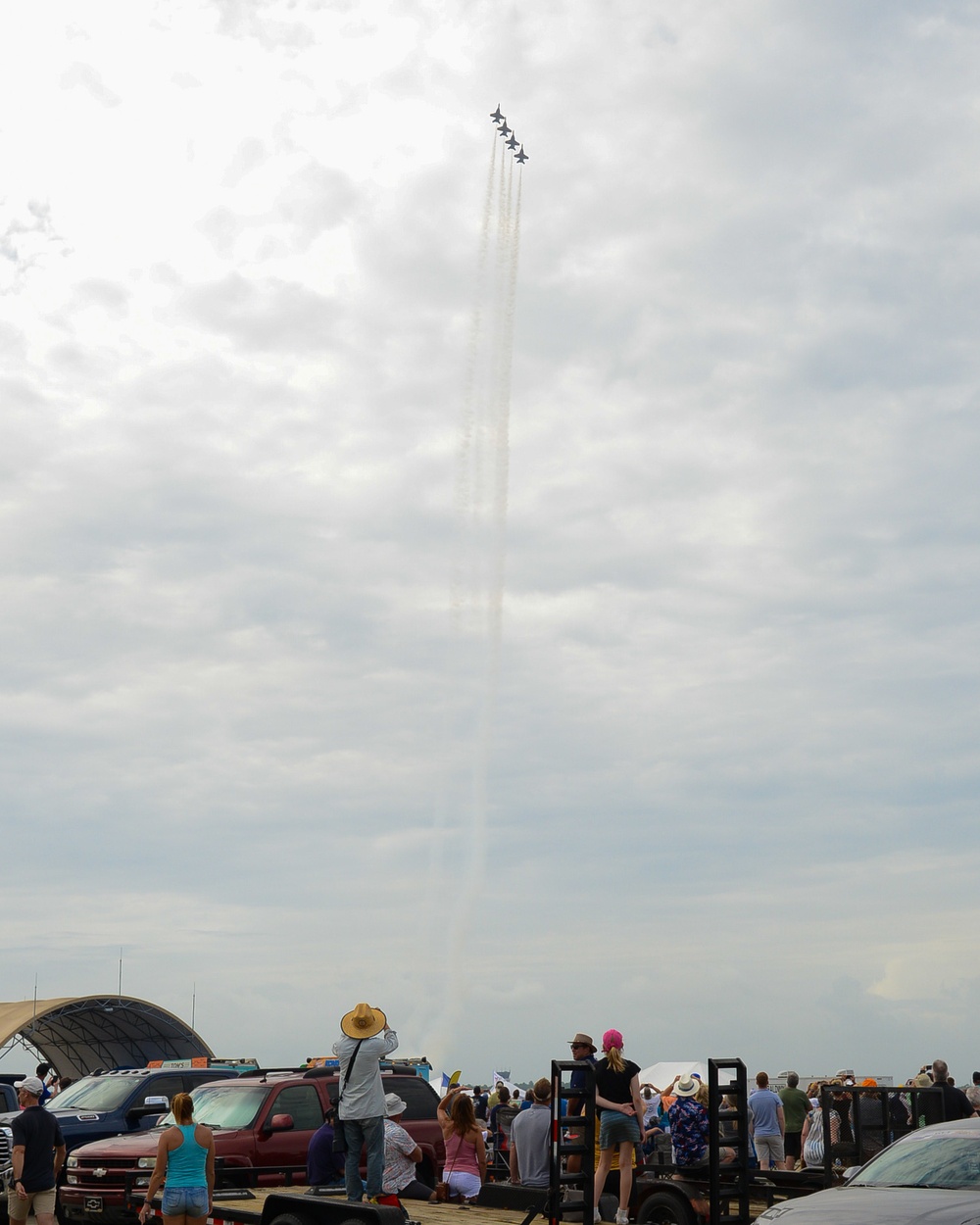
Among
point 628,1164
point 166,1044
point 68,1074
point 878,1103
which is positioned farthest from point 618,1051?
point 68,1074

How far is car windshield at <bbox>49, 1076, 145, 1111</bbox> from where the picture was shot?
18.4 meters

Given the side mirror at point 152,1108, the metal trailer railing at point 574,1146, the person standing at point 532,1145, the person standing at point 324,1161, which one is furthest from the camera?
the side mirror at point 152,1108

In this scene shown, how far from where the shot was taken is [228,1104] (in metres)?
15.4

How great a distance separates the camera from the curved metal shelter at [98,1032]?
43344mm

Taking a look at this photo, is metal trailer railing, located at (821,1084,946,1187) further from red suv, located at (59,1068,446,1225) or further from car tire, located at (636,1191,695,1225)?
red suv, located at (59,1068,446,1225)

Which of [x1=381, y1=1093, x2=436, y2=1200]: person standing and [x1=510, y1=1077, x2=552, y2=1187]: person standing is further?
[x1=381, y1=1093, x2=436, y2=1200]: person standing

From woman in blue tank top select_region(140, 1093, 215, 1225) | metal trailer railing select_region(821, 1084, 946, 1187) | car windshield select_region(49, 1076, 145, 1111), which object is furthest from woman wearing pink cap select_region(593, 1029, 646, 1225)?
car windshield select_region(49, 1076, 145, 1111)

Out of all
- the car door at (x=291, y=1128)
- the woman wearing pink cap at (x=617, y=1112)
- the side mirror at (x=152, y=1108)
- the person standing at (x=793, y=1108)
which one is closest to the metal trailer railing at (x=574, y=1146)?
the woman wearing pink cap at (x=617, y=1112)

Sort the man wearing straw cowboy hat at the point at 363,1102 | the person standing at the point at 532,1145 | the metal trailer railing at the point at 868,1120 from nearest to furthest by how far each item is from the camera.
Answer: the metal trailer railing at the point at 868,1120, the man wearing straw cowboy hat at the point at 363,1102, the person standing at the point at 532,1145

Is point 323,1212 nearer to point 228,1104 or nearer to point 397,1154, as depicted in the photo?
point 397,1154

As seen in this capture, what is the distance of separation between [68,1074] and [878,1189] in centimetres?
5113

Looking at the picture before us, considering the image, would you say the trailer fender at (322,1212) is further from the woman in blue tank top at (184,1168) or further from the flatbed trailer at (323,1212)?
the woman in blue tank top at (184,1168)

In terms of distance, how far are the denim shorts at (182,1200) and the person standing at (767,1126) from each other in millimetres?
9406

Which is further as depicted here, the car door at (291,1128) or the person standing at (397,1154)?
the car door at (291,1128)
